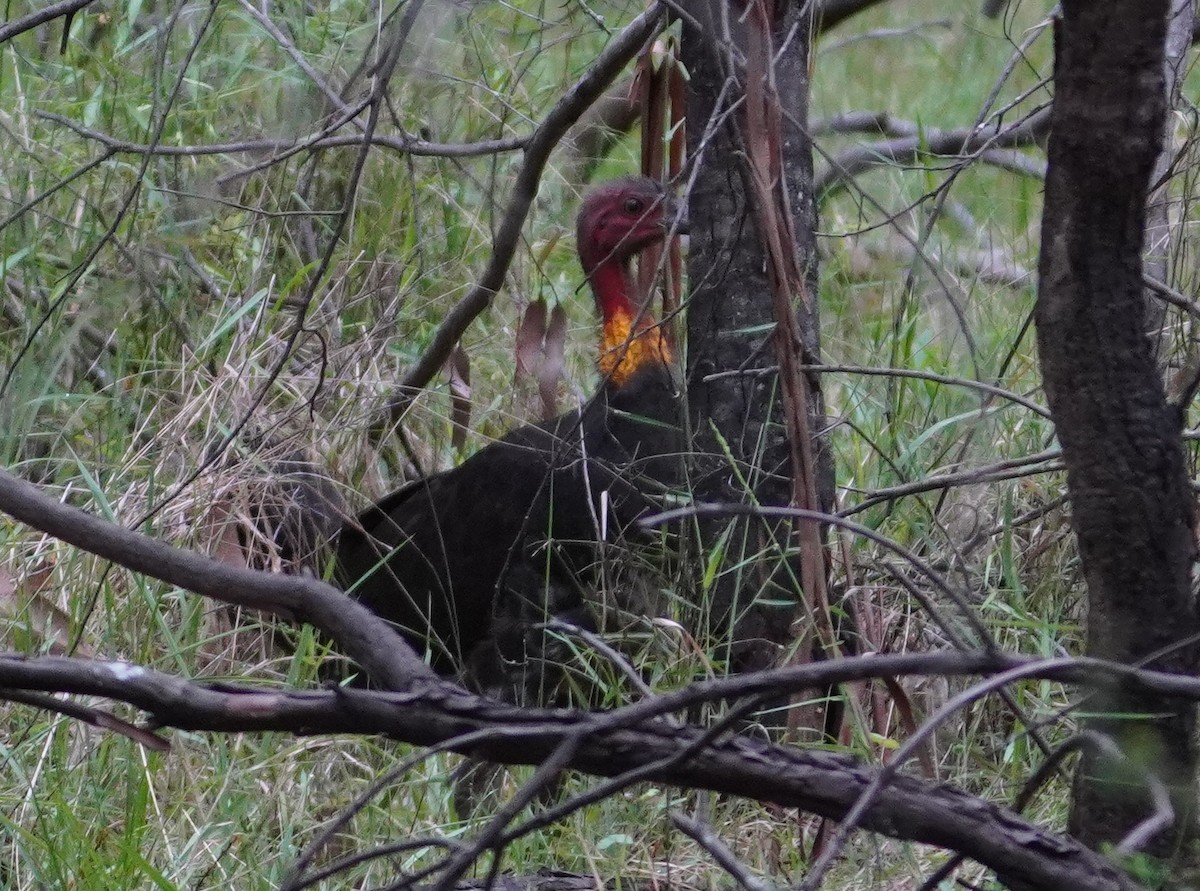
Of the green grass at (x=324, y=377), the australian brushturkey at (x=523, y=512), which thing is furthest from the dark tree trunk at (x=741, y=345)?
the australian brushturkey at (x=523, y=512)

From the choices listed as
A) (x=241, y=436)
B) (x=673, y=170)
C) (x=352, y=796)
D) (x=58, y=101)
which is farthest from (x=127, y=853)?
(x=58, y=101)

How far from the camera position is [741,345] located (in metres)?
2.70

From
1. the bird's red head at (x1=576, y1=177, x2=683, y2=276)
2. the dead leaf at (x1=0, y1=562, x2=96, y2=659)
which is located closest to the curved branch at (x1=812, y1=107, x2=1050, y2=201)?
the bird's red head at (x1=576, y1=177, x2=683, y2=276)

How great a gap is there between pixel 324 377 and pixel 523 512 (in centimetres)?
65

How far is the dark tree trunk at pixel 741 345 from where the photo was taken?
2533 millimetres

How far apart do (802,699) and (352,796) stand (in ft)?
2.40

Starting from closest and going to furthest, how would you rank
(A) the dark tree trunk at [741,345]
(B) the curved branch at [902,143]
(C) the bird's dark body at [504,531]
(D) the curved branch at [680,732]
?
(D) the curved branch at [680,732], (A) the dark tree trunk at [741,345], (C) the bird's dark body at [504,531], (B) the curved branch at [902,143]

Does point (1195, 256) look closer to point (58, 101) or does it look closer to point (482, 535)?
point (482, 535)

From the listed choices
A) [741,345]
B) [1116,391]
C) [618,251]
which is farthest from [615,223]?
[1116,391]

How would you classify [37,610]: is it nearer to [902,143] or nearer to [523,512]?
[523,512]

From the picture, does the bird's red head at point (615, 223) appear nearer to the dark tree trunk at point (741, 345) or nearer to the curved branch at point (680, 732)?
the dark tree trunk at point (741, 345)

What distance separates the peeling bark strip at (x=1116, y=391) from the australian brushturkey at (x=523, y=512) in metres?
1.57

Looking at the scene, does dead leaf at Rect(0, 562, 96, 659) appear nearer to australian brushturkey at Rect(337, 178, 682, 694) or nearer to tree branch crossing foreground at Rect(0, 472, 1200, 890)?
australian brushturkey at Rect(337, 178, 682, 694)

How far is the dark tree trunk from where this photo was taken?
2.53m
